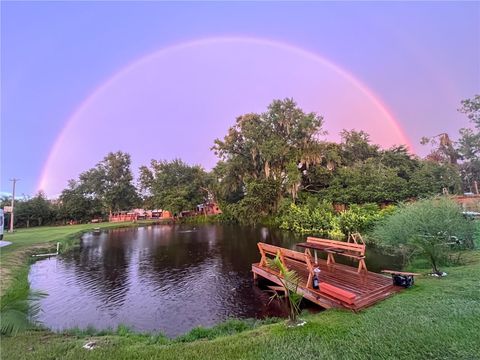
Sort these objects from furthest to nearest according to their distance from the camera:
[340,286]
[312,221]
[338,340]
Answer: [312,221], [340,286], [338,340]

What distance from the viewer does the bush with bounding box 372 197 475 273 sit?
30.2ft

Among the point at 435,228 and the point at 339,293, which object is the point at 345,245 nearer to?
the point at 339,293

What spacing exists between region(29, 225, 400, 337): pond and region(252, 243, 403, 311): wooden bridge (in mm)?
1137

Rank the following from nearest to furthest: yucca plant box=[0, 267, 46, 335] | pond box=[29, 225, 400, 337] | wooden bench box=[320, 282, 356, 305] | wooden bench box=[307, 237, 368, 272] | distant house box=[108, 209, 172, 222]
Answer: yucca plant box=[0, 267, 46, 335]
wooden bench box=[320, 282, 356, 305]
pond box=[29, 225, 400, 337]
wooden bench box=[307, 237, 368, 272]
distant house box=[108, 209, 172, 222]

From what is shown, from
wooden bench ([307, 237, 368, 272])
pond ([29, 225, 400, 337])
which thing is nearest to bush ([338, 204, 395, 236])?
pond ([29, 225, 400, 337])

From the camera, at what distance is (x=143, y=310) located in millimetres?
8398

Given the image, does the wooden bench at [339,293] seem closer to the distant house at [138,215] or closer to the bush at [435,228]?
the bush at [435,228]

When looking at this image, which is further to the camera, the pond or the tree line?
the tree line

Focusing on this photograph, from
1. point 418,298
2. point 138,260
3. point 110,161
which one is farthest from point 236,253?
A: point 110,161

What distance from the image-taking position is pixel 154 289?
1047 cm

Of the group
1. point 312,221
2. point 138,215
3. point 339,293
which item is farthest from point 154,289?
point 138,215

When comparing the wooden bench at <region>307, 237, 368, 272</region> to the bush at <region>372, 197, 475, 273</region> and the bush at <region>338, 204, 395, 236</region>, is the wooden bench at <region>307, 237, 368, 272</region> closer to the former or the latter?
the bush at <region>372, 197, 475, 273</region>

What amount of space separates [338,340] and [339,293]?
1.77 metres

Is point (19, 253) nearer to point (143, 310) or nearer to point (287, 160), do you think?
point (143, 310)
